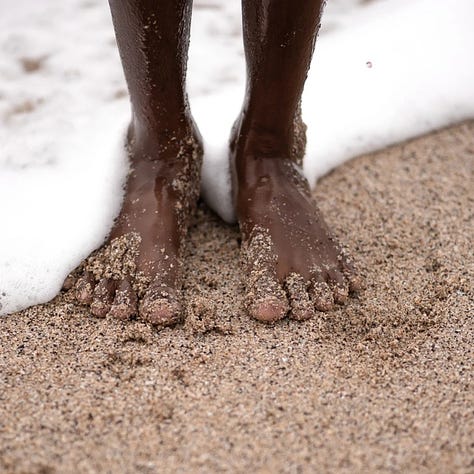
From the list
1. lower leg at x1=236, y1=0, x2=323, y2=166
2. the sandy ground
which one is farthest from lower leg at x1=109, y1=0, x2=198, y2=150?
the sandy ground

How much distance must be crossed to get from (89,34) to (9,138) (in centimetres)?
77

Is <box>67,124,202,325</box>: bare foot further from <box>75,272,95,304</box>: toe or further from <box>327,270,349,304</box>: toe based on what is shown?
<box>327,270,349,304</box>: toe

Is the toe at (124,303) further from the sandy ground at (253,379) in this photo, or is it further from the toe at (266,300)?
the toe at (266,300)

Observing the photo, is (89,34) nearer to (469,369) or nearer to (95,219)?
(95,219)

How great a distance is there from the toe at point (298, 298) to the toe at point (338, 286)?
0.21ft

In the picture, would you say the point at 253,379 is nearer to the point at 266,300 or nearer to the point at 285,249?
the point at 266,300

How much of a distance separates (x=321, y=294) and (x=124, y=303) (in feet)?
1.41

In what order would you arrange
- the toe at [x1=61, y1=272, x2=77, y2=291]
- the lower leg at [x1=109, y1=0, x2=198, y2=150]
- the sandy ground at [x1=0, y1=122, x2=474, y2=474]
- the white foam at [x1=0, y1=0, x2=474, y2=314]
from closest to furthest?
the sandy ground at [x1=0, y1=122, x2=474, y2=474]
the lower leg at [x1=109, y1=0, x2=198, y2=150]
the toe at [x1=61, y1=272, x2=77, y2=291]
the white foam at [x1=0, y1=0, x2=474, y2=314]

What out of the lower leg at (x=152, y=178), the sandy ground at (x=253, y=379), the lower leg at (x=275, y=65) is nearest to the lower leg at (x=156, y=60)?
the lower leg at (x=152, y=178)

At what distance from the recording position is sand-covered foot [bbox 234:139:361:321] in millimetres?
1366

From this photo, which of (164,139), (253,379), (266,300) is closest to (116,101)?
(164,139)

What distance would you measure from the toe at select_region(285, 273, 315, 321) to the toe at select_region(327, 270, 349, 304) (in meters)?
0.07

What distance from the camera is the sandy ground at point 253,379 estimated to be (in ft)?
3.42

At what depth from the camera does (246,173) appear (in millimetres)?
1560
